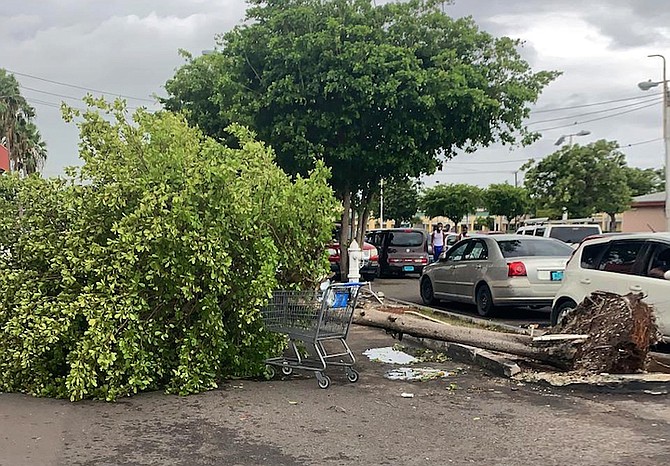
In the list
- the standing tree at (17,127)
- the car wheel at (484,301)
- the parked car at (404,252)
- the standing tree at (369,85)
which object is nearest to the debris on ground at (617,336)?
the car wheel at (484,301)

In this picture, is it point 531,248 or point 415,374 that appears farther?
point 531,248

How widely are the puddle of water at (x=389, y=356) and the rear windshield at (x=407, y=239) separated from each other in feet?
49.9

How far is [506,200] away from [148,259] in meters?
58.2

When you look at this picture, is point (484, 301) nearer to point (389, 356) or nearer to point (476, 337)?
point (389, 356)

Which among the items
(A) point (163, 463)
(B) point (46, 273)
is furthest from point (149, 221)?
(A) point (163, 463)

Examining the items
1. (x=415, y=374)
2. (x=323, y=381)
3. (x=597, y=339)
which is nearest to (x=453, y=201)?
(x=415, y=374)

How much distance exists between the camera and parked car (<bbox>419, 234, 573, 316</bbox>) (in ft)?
43.3

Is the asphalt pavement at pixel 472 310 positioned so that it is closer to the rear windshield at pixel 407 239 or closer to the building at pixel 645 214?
the rear windshield at pixel 407 239

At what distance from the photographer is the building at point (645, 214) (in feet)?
142

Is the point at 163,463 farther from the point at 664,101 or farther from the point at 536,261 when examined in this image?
the point at 664,101

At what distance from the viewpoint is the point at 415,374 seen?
871 centimetres

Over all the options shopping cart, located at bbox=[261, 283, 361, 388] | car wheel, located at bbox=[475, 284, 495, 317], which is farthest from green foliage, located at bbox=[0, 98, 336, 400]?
car wheel, located at bbox=[475, 284, 495, 317]

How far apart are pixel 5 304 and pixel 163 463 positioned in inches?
134

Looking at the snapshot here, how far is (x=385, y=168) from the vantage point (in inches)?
789
